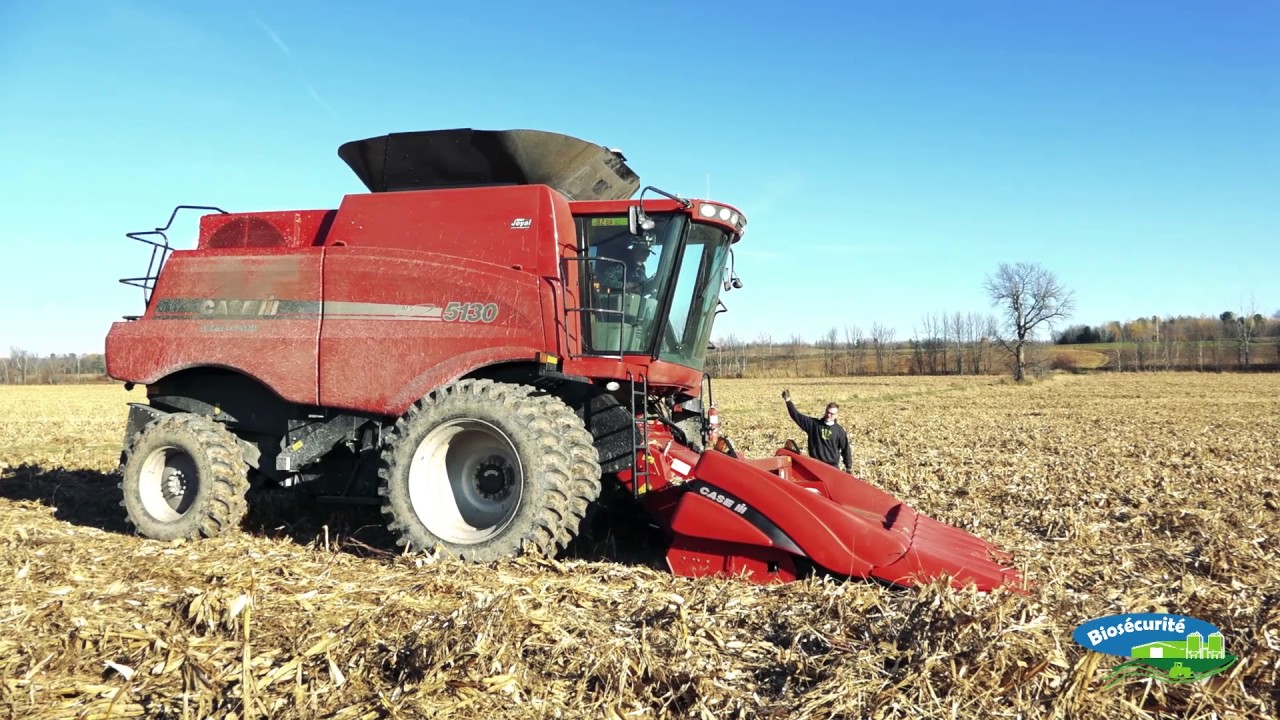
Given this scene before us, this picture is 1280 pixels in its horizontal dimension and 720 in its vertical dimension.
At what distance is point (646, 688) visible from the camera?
10.9 feet

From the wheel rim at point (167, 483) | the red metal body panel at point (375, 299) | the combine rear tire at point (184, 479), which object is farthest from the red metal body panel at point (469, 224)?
the wheel rim at point (167, 483)

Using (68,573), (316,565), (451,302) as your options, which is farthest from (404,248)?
(68,573)

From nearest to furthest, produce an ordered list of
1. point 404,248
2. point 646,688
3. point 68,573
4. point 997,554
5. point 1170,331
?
point 646,688 → point 68,573 → point 997,554 → point 404,248 → point 1170,331

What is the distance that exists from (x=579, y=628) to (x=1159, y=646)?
2474 mm

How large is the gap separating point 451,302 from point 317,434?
1622 millimetres

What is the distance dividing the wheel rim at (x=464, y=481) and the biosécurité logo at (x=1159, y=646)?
3458mm

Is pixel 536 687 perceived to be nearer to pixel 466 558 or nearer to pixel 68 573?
pixel 466 558

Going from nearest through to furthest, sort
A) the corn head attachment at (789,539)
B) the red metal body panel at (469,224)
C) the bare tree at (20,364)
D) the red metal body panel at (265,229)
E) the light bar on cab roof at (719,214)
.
→ the corn head attachment at (789,539) → the red metal body panel at (469,224) → the light bar on cab roof at (719,214) → the red metal body panel at (265,229) → the bare tree at (20,364)

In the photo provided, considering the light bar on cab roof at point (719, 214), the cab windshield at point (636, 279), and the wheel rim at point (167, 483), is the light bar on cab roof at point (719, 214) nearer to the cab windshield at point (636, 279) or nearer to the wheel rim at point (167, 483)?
the cab windshield at point (636, 279)

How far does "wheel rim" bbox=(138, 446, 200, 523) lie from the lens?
6.77 m

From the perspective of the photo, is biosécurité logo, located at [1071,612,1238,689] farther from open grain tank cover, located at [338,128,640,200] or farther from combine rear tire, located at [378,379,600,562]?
open grain tank cover, located at [338,128,640,200]

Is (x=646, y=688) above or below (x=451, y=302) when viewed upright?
below

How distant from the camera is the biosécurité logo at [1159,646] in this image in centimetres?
326

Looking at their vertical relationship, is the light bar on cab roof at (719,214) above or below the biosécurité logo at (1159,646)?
above
